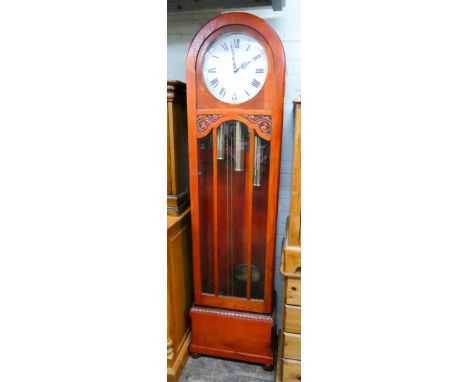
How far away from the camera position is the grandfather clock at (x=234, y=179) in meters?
1.31

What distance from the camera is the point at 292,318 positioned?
1349 mm

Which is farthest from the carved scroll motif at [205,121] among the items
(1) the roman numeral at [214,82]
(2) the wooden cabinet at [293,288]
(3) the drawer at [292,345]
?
(3) the drawer at [292,345]

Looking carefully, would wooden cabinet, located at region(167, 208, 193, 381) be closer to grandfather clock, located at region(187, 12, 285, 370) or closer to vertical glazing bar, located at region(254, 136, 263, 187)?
grandfather clock, located at region(187, 12, 285, 370)

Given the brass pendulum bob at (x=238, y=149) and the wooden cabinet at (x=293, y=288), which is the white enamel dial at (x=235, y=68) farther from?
the wooden cabinet at (x=293, y=288)

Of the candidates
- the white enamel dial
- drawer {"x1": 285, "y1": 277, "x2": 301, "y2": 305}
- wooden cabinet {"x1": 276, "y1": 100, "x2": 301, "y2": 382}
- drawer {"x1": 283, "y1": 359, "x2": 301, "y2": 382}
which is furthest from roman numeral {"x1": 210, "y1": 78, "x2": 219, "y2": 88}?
drawer {"x1": 283, "y1": 359, "x2": 301, "y2": 382}

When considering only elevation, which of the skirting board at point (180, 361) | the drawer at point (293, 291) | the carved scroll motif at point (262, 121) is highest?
the carved scroll motif at point (262, 121)

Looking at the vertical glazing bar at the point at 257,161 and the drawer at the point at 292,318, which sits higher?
the vertical glazing bar at the point at 257,161

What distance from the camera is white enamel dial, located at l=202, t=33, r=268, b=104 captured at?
1312mm

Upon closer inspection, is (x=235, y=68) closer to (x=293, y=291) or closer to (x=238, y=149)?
(x=238, y=149)

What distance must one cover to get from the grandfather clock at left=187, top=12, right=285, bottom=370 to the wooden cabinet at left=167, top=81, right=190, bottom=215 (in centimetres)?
9

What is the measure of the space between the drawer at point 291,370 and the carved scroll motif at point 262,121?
0.95 m

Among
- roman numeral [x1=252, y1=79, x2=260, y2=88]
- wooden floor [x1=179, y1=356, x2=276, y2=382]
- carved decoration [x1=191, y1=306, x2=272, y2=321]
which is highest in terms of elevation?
roman numeral [x1=252, y1=79, x2=260, y2=88]
